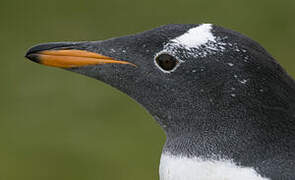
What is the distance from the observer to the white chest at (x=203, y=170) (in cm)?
139

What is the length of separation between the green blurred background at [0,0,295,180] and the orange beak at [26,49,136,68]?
192 centimetres

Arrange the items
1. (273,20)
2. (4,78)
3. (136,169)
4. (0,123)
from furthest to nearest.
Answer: (273,20) → (4,78) → (0,123) → (136,169)

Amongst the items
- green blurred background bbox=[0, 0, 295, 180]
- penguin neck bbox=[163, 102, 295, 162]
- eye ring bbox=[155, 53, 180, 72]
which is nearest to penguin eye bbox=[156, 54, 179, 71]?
eye ring bbox=[155, 53, 180, 72]

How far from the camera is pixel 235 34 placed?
146 cm

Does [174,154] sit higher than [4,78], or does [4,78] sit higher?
[4,78]

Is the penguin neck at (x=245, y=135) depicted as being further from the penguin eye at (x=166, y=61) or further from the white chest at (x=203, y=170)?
the penguin eye at (x=166, y=61)

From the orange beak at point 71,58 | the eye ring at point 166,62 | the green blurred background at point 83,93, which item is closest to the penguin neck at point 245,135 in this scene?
the eye ring at point 166,62

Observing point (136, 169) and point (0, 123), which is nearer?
point (136, 169)

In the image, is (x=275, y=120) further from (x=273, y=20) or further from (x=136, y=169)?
(x=273, y=20)

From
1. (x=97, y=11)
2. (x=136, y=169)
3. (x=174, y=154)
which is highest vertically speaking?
(x=97, y=11)

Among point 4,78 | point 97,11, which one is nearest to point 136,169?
point 4,78

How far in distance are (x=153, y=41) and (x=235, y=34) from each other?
19cm

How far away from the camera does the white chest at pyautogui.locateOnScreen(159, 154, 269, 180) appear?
1.39 metres

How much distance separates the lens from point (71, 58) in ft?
5.20
